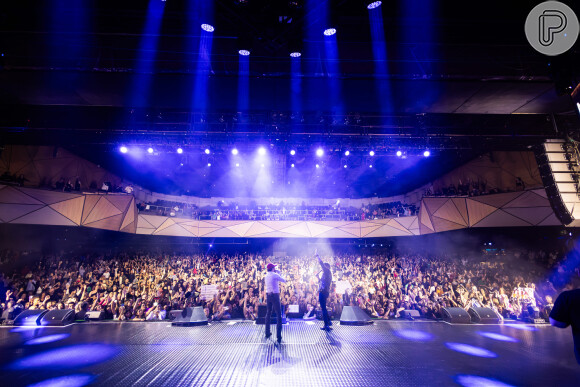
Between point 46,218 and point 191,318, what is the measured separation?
7.47 m

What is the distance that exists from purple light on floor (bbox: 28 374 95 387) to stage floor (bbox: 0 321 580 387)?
0.01 m

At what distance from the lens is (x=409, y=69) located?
4645 millimetres

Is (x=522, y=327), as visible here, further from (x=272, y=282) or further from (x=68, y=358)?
(x=68, y=358)

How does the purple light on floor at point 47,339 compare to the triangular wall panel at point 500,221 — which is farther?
the triangular wall panel at point 500,221

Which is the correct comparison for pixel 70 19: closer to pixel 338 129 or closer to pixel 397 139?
pixel 338 129

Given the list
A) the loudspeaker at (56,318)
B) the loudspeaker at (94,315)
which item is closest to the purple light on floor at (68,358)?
the loudspeaker at (56,318)

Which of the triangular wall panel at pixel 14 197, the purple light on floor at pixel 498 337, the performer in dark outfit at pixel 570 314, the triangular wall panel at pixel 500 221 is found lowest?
the purple light on floor at pixel 498 337

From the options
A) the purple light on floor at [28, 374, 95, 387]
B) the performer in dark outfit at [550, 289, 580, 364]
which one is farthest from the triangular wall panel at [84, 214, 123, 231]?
the performer in dark outfit at [550, 289, 580, 364]

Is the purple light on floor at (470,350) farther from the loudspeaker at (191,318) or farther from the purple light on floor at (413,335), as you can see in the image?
the loudspeaker at (191,318)

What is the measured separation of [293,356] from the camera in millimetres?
3689

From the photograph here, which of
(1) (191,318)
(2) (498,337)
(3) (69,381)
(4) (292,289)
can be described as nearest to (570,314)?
(2) (498,337)

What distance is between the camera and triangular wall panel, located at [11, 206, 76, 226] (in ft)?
28.7

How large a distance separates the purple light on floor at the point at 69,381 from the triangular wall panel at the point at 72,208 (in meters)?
8.62

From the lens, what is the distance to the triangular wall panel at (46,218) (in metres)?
8.76
